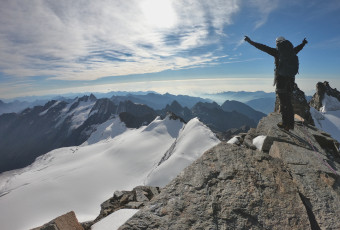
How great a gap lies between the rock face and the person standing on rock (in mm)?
3279

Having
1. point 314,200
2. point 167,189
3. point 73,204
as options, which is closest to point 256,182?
point 314,200

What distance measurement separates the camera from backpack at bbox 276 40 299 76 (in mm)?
8078

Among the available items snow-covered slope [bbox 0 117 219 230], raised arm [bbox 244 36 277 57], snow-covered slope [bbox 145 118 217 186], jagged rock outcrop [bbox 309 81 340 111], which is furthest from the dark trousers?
jagged rock outcrop [bbox 309 81 340 111]

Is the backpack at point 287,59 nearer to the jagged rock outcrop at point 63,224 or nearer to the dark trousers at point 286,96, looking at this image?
the dark trousers at point 286,96

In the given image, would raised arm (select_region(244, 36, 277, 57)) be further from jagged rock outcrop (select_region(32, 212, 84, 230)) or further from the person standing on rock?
jagged rock outcrop (select_region(32, 212, 84, 230))

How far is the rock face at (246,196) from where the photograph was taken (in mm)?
3873

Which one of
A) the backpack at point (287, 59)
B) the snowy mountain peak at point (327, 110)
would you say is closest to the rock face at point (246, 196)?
the backpack at point (287, 59)

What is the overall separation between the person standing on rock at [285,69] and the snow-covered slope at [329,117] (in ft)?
234

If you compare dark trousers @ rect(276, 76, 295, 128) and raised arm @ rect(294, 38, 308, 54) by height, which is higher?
raised arm @ rect(294, 38, 308, 54)

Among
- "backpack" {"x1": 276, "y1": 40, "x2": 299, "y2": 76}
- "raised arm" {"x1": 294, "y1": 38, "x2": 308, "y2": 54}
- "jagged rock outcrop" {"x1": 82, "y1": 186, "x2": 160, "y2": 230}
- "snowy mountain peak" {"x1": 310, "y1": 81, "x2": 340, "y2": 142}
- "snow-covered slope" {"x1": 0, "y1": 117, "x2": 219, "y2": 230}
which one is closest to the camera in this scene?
"backpack" {"x1": 276, "y1": 40, "x2": 299, "y2": 76}

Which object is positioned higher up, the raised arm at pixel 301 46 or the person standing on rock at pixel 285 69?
the raised arm at pixel 301 46

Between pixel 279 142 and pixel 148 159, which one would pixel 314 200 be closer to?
pixel 279 142

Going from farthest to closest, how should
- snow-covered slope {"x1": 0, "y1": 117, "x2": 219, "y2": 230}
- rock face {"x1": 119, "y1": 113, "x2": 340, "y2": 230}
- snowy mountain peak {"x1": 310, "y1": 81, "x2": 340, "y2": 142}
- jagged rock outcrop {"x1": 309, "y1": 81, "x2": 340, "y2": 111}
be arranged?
jagged rock outcrop {"x1": 309, "y1": 81, "x2": 340, "y2": 111} → snowy mountain peak {"x1": 310, "y1": 81, "x2": 340, "y2": 142} → snow-covered slope {"x1": 0, "y1": 117, "x2": 219, "y2": 230} → rock face {"x1": 119, "y1": 113, "x2": 340, "y2": 230}

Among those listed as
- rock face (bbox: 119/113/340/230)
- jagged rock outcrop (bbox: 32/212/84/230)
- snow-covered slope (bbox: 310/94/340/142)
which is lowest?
snow-covered slope (bbox: 310/94/340/142)
